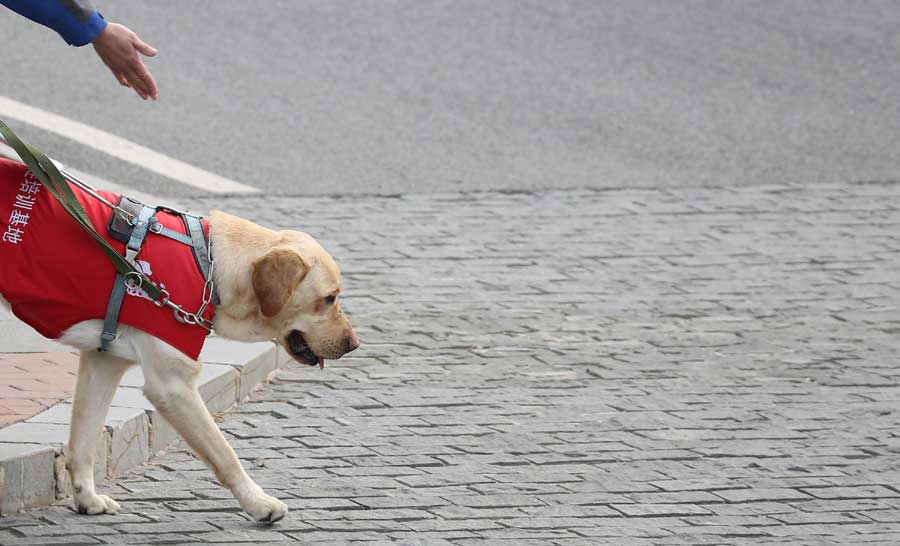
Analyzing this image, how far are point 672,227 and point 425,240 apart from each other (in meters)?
1.64

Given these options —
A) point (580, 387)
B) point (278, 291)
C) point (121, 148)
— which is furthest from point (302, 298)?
point (121, 148)

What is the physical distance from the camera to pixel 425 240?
9.05 metres

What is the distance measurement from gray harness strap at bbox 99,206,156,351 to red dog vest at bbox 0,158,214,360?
0.02 meters

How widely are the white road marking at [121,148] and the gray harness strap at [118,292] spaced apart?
188 inches

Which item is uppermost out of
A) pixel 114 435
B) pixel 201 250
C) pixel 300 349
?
pixel 201 250

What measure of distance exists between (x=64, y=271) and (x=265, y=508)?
1098 mm

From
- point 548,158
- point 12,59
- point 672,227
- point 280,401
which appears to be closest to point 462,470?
point 280,401

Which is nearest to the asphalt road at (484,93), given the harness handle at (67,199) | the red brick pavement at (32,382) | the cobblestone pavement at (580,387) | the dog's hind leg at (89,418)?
the cobblestone pavement at (580,387)

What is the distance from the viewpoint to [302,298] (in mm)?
5148

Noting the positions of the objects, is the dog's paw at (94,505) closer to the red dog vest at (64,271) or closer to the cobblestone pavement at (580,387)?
the cobblestone pavement at (580,387)

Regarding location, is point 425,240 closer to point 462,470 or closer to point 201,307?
point 462,470

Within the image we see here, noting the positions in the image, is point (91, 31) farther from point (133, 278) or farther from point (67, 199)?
point (133, 278)

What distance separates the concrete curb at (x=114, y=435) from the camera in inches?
209

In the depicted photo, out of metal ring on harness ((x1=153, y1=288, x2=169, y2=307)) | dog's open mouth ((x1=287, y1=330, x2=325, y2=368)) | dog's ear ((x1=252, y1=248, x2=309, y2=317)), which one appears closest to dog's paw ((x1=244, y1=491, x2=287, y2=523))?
dog's open mouth ((x1=287, y1=330, x2=325, y2=368))
